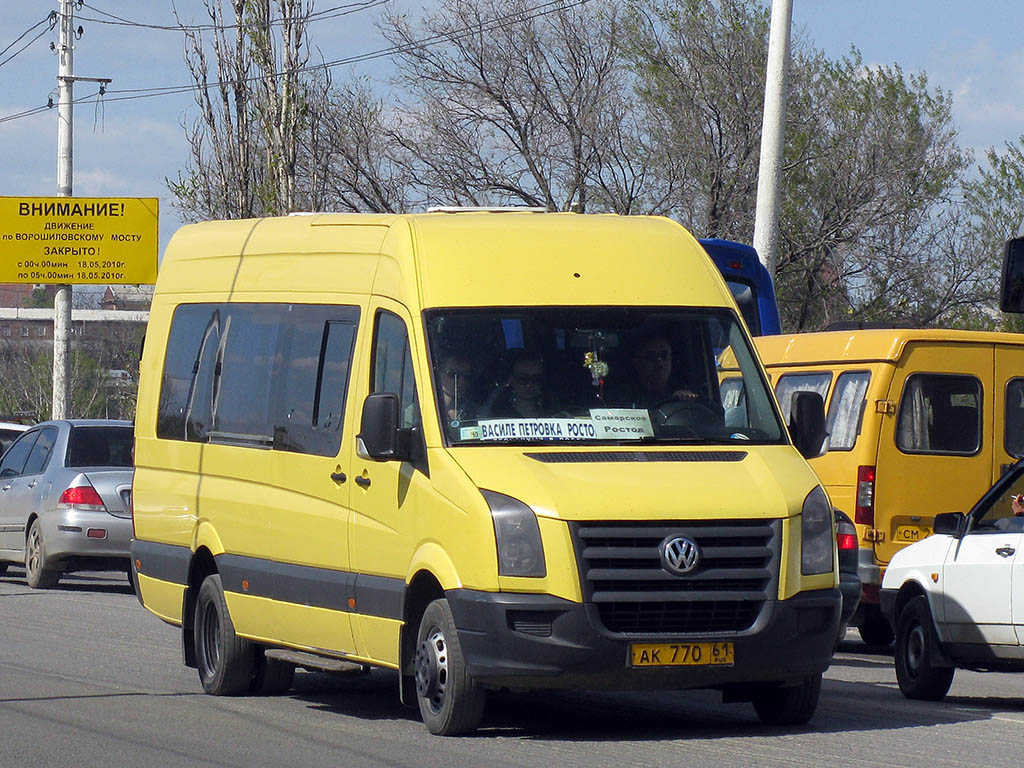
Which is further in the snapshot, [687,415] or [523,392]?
[687,415]

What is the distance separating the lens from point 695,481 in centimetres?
824

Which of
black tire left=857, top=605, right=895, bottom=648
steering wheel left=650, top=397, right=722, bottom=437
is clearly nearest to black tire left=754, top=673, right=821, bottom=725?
steering wheel left=650, top=397, right=722, bottom=437

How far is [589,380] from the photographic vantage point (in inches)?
348

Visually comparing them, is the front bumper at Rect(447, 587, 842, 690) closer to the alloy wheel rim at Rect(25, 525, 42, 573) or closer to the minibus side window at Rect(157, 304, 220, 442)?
the minibus side window at Rect(157, 304, 220, 442)

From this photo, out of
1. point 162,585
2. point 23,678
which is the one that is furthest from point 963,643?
point 23,678

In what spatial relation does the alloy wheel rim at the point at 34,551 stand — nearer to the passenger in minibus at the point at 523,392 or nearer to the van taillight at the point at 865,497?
the van taillight at the point at 865,497

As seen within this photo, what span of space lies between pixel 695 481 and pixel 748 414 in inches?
34.0

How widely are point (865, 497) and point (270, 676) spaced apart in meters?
5.11

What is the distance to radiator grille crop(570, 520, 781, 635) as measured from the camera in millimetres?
8000

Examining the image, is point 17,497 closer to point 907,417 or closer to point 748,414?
point 907,417

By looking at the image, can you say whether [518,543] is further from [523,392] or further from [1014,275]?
[1014,275]

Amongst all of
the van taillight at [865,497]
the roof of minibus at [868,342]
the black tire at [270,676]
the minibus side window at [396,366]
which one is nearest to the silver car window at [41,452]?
the roof of minibus at [868,342]

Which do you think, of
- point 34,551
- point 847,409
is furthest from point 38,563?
point 847,409

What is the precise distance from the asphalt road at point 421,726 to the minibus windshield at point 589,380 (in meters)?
1.41
